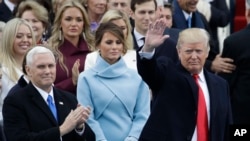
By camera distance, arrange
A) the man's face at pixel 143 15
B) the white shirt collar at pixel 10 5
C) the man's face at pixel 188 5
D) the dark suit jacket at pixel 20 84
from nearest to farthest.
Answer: the dark suit jacket at pixel 20 84
the man's face at pixel 143 15
the man's face at pixel 188 5
the white shirt collar at pixel 10 5

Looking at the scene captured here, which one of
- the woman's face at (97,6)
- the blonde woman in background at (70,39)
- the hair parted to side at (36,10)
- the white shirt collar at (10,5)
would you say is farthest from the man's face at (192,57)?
the white shirt collar at (10,5)

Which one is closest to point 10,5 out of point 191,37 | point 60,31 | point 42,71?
point 60,31

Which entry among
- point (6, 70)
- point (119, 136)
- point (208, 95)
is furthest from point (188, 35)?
point (6, 70)

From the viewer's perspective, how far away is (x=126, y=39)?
45.3 feet

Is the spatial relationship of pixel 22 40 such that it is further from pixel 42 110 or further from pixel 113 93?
pixel 42 110

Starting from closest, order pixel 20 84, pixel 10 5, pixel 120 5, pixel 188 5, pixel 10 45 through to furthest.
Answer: pixel 20 84 < pixel 10 45 < pixel 120 5 < pixel 188 5 < pixel 10 5

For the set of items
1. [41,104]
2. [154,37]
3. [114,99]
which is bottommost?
[114,99]

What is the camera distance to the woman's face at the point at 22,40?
45.2ft

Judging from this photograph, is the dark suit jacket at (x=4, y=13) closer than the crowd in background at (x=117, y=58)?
No

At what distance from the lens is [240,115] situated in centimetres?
1493

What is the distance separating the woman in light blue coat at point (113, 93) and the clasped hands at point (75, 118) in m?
1.03

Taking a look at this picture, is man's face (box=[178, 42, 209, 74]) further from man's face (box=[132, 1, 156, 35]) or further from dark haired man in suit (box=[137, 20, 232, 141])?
man's face (box=[132, 1, 156, 35])

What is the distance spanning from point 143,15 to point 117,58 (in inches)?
63.3

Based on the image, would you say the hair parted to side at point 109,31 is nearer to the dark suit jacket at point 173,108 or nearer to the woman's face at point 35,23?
the dark suit jacket at point 173,108
